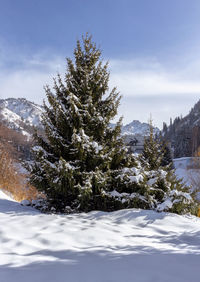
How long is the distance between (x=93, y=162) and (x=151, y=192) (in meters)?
2.11

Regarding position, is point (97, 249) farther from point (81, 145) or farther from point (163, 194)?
point (163, 194)

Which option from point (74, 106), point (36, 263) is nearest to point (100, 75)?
point (74, 106)

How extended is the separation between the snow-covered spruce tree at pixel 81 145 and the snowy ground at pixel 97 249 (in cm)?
103

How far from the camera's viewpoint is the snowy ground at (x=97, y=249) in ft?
8.23

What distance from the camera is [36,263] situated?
2691 millimetres

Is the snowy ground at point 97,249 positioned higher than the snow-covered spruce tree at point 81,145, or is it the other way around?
the snow-covered spruce tree at point 81,145

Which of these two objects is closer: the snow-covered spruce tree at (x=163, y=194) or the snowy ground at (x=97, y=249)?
the snowy ground at (x=97, y=249)

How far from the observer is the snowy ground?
8.23 feet

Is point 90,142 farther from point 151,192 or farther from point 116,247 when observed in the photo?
point 116,247

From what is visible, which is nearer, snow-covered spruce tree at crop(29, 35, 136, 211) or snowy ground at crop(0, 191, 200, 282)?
snowy ground at crop(0, 191, 200, 282)

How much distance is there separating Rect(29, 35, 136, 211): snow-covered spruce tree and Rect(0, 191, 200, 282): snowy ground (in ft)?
3.37

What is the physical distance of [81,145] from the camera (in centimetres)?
586

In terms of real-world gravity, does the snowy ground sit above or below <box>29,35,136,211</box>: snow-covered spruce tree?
below

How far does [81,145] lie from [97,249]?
3051mm
